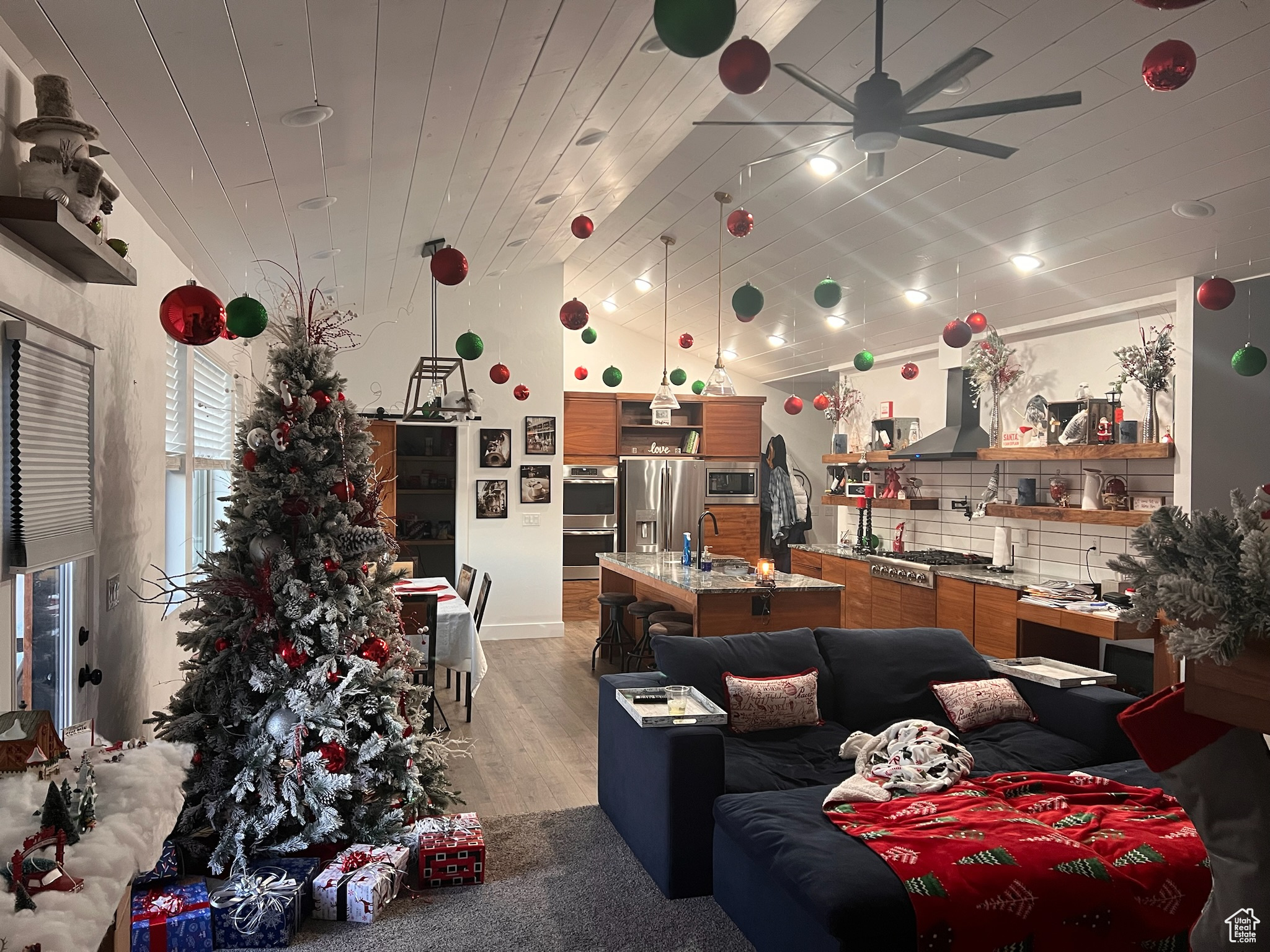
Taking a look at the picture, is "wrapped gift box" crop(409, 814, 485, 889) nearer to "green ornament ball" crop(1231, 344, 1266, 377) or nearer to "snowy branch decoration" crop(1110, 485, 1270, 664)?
"snowy branch decoration" crop(1110, 485, 1270, 664)

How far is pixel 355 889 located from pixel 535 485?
17.4 ft

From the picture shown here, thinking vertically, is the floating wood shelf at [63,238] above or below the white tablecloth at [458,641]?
above

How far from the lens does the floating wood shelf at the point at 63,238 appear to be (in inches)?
78.4

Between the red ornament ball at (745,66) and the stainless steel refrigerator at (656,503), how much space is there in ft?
23.7

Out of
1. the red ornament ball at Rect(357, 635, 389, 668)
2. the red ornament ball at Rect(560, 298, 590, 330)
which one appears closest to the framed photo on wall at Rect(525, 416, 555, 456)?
the red ornament ball at Rect(560, 298, 590, 330)

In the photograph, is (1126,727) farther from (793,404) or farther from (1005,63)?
(793,404)

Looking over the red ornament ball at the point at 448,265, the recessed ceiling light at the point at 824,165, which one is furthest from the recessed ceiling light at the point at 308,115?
the recessed ceiling light at the point at 824,165

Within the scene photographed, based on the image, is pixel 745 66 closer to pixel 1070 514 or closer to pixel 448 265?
pixel 448 265

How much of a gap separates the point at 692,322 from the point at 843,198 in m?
3.77

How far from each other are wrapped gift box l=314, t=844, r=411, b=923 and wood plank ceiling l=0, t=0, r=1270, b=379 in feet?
8.20

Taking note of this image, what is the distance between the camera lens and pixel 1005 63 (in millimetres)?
3617

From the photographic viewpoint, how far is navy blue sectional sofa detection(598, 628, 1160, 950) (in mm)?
2387

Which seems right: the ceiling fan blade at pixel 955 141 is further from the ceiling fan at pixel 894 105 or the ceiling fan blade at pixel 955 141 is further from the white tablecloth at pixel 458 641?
the white tablecloth at pixel 458 641

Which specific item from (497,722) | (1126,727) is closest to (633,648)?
(497,722)
